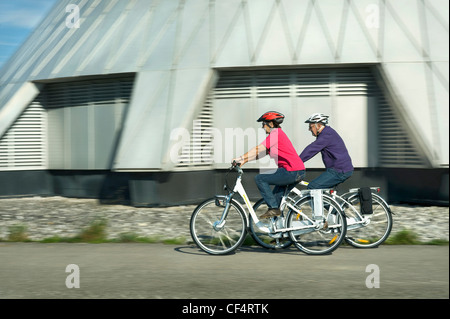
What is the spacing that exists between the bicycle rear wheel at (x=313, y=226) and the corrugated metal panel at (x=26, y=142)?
10285 mm

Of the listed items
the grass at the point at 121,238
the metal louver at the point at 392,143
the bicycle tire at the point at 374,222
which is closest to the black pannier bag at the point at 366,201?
the bicycle tire at the point at 374,222

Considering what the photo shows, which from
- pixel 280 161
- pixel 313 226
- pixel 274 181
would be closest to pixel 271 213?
pixel 274 181

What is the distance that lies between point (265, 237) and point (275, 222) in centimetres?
51

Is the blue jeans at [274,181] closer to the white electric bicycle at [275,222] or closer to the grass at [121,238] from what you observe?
the white electric bicycle at [275,222]

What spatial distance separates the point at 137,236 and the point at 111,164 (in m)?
5.77

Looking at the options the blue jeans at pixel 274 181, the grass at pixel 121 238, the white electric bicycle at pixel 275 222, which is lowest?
the grass at pixel 121 238

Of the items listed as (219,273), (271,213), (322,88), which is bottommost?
(219,273)

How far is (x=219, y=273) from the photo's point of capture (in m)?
6.65

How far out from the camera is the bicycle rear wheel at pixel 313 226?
7.75 meters

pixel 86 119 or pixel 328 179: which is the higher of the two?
pixel 86 119

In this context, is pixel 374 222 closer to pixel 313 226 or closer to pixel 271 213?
pixel 313 226

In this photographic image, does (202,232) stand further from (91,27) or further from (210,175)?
(91,27)

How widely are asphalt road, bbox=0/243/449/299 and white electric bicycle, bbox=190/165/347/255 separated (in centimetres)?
20
